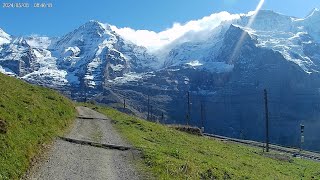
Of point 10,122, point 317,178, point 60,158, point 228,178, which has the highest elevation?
point 10,122

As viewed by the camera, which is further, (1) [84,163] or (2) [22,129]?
(2) [22,129]

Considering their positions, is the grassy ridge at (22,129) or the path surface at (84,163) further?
the path surface at (84,163)

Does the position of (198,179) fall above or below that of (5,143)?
below

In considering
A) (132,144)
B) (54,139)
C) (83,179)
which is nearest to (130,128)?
(132,144)

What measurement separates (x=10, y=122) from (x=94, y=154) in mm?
5957

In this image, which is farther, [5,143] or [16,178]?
[5,143]

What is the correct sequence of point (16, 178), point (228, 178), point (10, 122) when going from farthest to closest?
1. point (228, 178)
2. point (10, 122)
3. point (16, 178)

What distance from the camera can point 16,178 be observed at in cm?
1948

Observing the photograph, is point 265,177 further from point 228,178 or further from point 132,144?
point 132,144

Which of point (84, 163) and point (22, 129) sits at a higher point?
point (22, 129)

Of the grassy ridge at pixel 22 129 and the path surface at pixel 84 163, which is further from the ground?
the grassy ridge at pixel 22 129

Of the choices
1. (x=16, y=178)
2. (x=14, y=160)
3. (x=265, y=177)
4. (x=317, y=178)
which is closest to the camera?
(x=16, y=178)

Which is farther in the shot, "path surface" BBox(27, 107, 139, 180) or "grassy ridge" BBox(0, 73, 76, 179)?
"path surface" BBox(27, 107, 139, 180)

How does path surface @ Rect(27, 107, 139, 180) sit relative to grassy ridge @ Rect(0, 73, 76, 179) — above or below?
below
